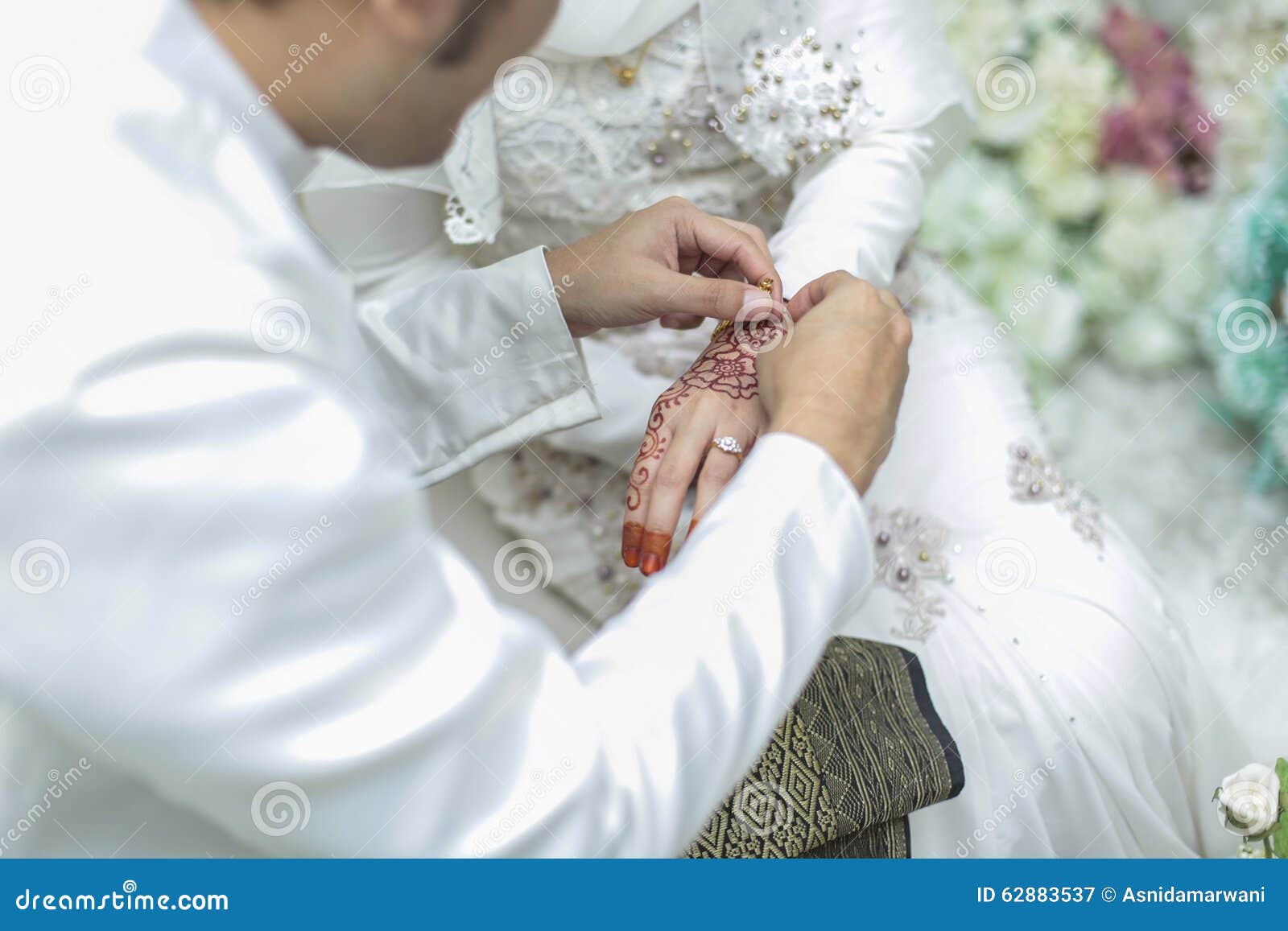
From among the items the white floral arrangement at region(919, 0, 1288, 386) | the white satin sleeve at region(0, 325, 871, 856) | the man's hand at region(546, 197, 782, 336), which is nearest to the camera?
the white satin sleeve at region(0, 325, 871, 856)

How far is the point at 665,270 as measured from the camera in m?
0.73

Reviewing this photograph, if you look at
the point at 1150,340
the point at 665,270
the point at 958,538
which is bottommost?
the point at 1150,340

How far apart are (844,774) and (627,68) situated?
1.83ft

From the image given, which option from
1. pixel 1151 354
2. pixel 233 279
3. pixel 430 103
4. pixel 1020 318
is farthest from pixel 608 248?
pixel 1151 354

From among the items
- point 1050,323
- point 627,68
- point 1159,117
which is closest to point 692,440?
point 627,68

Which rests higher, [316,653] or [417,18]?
[417,18]

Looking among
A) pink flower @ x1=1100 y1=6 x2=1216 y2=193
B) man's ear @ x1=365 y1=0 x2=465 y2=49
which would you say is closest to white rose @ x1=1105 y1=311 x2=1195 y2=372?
pink flower @ x1=1100 y1=6 x2=1216 y2=193

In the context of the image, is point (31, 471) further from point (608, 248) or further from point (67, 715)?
point (608, 248)

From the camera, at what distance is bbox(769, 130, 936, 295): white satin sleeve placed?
0.82m

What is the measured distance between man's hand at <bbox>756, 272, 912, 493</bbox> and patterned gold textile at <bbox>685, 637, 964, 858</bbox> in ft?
0.57

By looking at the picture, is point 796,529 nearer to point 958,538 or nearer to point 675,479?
point 675,479

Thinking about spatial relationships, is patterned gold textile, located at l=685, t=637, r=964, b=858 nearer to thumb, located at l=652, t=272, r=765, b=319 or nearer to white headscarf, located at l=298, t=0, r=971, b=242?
thumb, located at l=652, t=272, r=765, b=319

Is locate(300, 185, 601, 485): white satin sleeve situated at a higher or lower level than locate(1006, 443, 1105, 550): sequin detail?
higher

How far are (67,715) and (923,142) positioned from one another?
2.64ft
